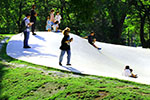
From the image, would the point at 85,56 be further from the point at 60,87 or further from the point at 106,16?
the point at 106,16

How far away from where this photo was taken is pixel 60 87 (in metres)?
7.53

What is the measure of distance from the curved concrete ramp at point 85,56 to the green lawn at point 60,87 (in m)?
1.55

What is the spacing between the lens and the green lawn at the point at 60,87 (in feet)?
21.9

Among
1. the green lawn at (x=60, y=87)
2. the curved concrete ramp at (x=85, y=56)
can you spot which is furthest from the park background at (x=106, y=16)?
the green lawn at (x=60, y=87)

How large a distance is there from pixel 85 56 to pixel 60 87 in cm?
649

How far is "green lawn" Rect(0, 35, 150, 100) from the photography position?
667 cm

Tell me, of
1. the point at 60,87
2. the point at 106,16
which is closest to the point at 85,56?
the point at 60,87

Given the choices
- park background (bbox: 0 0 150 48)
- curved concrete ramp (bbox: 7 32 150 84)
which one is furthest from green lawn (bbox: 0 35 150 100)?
park background (bbox: 0 0 150 48)

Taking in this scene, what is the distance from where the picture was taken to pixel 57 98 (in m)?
6.84

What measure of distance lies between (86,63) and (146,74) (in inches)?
159

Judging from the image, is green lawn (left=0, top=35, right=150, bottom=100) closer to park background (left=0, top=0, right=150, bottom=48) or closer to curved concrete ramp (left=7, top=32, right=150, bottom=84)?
curved concrete ramp (left=7, top=32, right=150, bottom=84)

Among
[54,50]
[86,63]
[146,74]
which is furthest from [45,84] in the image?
[146,74]

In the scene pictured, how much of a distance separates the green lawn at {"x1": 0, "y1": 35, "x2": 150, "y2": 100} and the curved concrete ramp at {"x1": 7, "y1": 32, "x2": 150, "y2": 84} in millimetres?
1545

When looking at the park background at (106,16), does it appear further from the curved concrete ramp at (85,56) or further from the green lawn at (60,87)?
the green lawn at (60,87)
